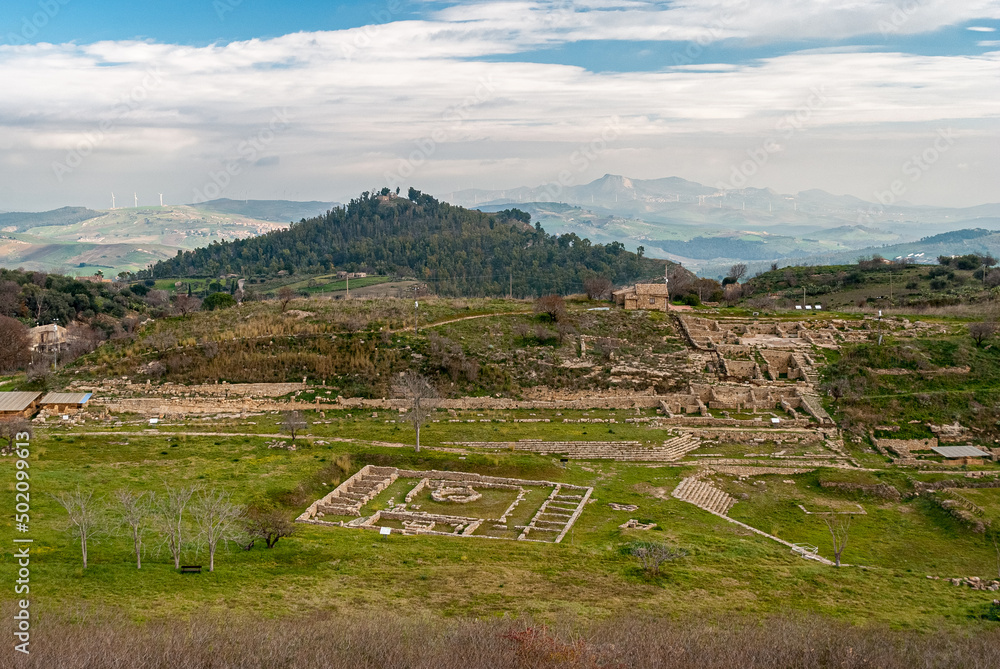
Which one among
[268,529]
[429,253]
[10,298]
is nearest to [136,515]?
[268,529]

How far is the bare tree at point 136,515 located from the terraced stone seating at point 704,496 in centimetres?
1772

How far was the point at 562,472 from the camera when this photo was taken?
2898cm

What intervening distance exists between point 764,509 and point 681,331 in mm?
22458

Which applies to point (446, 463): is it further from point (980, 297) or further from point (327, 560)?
point (980, 297)

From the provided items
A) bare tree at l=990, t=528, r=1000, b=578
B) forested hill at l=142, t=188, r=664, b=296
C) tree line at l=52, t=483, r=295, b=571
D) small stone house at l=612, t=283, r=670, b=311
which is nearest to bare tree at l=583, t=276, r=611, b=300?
small stone house at l=612, t=283, r=670, b=311

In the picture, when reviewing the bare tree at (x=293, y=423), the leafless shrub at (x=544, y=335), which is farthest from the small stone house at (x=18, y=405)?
the leafless shrub at (x=544, y=335)

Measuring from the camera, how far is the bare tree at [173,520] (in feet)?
59.1

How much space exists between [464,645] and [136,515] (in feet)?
31.3

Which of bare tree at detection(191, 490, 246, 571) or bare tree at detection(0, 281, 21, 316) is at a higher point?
bare tree at detection(0, 281, 21, 316)

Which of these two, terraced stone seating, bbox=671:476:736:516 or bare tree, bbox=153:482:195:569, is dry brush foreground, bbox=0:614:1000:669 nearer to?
bare tree, bbox=153:482:195:569

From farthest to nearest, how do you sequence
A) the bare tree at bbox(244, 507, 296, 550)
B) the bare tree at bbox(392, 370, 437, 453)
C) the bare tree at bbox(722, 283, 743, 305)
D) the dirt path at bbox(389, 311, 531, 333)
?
the bare tree at bbox(722, 283, 743, 305)
the dirt path at bbox(389, 311, 531, 333)
the bare tree at bbox(392, 370, 437, 453)
the bare tree at bbox(244, 507, 296, 550)

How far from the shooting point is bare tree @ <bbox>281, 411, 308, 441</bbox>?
31109 mm

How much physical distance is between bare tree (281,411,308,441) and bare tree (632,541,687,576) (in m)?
16.1

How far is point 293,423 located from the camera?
31016mm
